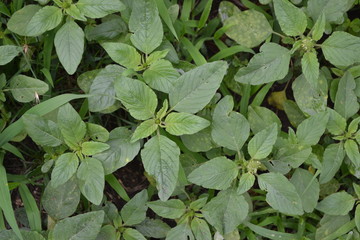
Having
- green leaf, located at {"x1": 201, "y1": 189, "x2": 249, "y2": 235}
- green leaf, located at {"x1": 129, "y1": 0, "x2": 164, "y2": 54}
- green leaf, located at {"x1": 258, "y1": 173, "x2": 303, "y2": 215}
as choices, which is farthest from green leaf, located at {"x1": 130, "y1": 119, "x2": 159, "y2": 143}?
green leaf, located at {"x1": 258, "y1": 173, "x2": 303, "y2": 215}

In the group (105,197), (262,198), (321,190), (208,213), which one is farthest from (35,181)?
(321,190)

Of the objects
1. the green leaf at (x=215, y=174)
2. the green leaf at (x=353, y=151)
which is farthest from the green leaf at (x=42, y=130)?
the green leaf at (x=353, y=151)

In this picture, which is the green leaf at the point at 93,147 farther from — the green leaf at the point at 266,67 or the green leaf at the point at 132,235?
the green leaf at the point at 266,67

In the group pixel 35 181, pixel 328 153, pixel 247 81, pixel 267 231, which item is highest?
pixel 247 81

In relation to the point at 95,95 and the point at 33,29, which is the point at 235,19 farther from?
the point at 33,29

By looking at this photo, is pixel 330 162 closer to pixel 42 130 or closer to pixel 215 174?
pixel 215 174

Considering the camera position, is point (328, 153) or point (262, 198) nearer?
point (328, 153)

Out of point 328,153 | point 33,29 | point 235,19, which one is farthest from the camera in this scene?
point 235,19

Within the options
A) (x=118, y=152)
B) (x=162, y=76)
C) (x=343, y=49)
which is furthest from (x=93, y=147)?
(x=343, y=49)

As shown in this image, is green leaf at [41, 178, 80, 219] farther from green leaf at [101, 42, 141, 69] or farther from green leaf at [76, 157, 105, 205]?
green leaf at [101, 42, 141, 69]

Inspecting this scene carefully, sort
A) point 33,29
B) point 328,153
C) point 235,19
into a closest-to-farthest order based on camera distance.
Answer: point 33,29 < point 328,153 < point 235,19
